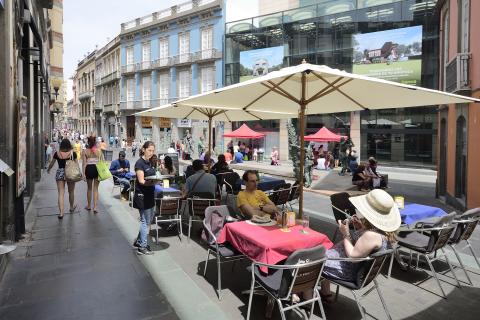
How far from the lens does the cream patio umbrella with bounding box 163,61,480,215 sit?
4.49 m

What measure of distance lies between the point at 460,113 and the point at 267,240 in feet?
27.7

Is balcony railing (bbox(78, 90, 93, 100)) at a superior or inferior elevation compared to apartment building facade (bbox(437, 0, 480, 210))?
superior

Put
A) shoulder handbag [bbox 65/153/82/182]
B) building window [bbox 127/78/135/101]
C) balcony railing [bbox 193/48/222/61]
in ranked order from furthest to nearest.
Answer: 1. building window [bbox 127/78/135/101]
2. balcony railing [bbox 193/48/222/61]
3. shoulder handbag [bbox 65/153/82/182]

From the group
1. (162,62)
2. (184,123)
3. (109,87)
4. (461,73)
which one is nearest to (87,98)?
(109,87)

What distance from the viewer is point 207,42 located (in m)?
33.6

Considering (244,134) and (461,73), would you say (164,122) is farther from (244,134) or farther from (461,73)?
(461,73)

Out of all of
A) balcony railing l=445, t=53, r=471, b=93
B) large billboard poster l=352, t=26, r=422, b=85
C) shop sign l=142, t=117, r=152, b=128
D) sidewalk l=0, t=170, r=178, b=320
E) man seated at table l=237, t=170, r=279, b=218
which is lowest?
sidewalk l=0, t=170, r=178, b=320

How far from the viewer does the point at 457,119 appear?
10.1 meters

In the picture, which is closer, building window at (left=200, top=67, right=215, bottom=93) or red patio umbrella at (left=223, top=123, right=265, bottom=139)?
red patio umbrella at (left=223, top=123, right=265, bottom=139)

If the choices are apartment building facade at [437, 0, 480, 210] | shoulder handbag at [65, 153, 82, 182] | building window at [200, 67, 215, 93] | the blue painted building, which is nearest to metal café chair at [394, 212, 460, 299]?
apartment building facade at [437, 0, 480, 210]

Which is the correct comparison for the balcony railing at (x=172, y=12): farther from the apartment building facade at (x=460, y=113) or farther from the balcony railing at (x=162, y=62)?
the apartment building facade at (x=460, y=113)

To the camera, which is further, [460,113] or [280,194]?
[460,113]

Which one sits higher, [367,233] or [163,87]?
[163,87]

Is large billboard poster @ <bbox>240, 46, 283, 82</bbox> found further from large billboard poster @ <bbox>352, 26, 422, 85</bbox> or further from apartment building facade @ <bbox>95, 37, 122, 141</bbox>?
apartment building facade @ <bbox>95, 37, 122, 141</bbox>
